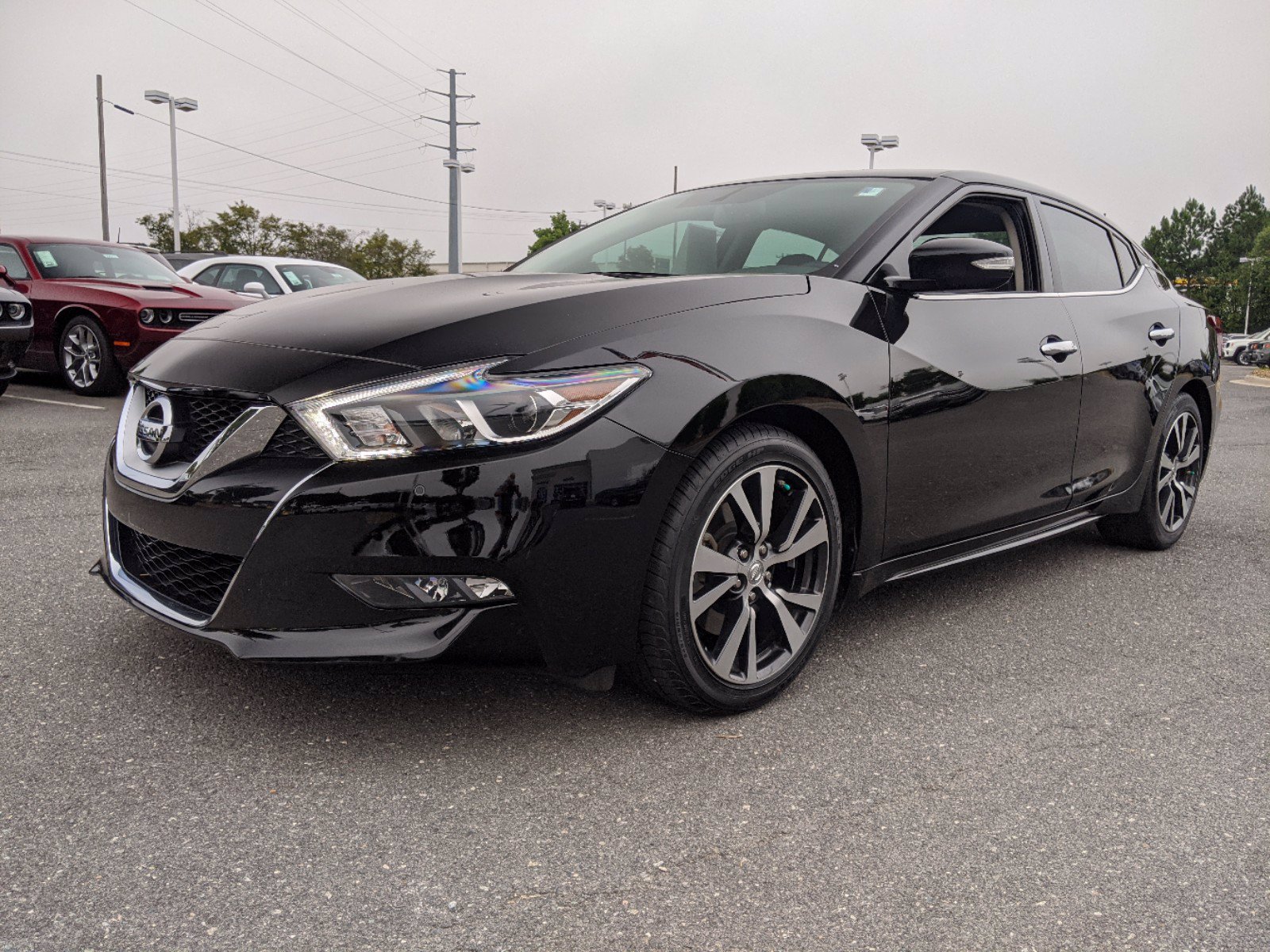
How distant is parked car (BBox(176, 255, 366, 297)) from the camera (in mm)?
11695

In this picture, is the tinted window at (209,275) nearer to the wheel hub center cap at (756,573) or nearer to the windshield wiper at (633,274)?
the windshield wiper at (633,274)

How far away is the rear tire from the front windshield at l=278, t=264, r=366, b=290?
28.5 ft

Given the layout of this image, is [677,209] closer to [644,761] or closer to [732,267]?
[732,267]

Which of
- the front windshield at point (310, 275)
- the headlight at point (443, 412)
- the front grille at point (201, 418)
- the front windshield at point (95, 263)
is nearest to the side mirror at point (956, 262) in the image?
the headlight at point (443, 412)

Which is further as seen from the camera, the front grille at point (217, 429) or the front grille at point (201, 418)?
the front grille at point (201, 418)

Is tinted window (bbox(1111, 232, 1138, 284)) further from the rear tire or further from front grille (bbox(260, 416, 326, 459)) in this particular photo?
front grille (bbox(260, 416, 326, 459))

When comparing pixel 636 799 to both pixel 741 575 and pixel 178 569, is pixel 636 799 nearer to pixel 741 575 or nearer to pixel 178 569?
pixel 741 575

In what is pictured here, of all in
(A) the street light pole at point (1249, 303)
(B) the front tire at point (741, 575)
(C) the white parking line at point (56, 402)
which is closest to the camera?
(B) the front tire at point (741, 575)

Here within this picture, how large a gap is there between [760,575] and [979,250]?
1155mm

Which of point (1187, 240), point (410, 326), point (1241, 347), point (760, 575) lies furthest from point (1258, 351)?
point (1187, 240)

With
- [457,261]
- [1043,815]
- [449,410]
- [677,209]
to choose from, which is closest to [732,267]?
[677,209]

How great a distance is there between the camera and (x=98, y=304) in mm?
9305

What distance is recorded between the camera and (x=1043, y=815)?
7.66ft

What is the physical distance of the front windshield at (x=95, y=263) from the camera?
9.91 metres
